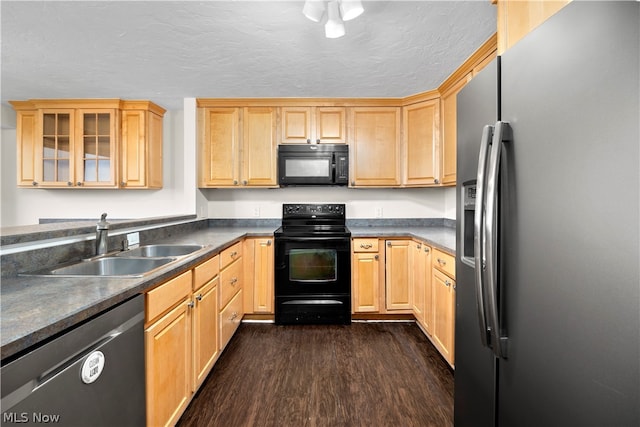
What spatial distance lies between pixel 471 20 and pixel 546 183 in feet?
5.28

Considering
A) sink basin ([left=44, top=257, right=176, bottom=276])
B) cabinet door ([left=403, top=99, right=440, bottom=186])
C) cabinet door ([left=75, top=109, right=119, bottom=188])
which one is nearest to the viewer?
sink basin ([left=44, top=257, right=176, bottom=276])

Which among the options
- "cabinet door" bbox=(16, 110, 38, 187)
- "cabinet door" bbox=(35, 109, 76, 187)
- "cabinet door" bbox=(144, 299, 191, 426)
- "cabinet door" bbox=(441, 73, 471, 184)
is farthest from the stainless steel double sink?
"cabinet door" bbox=(16, 110, 38, 187)

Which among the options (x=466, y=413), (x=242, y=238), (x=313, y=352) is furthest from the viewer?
(x=242, y=238)

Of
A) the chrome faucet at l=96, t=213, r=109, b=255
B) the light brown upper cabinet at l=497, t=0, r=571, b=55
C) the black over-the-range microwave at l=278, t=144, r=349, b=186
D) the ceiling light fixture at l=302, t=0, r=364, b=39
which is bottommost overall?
the chrome faucet at l=96, t=213, r=109, b=255

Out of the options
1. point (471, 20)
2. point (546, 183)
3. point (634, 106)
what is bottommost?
point (546, 183)

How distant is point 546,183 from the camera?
0.73 meters

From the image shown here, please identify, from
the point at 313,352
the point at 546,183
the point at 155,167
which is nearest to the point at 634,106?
the point at 546,183

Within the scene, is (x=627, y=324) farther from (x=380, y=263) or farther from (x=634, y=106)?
(x=380, y=263)

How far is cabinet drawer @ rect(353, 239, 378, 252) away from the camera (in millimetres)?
2859

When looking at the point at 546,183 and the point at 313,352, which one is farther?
the point at 313,352

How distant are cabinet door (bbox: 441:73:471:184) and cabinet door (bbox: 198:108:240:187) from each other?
6.90 feet

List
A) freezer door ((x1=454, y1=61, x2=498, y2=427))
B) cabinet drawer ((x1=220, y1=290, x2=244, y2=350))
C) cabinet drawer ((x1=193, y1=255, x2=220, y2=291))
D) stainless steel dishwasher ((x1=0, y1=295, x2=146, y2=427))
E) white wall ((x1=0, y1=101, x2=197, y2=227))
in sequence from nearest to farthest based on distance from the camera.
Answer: stainless steel dishwasher ((x1=0, y1=295, x2=146, y2=427)), freezer door ((x1=454, y1=61, x2=498, y2=427)), cabinet drawer ((x1=193, y1=255, x2=220, y2=291)), cabinet drawer ((x1=220, y1=290, x2=244, y2=350)), white wall ((x1=0, y1=101, x2=197, y2=227))

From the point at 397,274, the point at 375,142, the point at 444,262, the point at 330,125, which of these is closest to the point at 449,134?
the point at 375,142

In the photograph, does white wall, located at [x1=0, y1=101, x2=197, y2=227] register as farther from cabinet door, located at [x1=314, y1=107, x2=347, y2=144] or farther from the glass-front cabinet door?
cabinet door, located at [x1=314, y1=107, x2=347, y2=144]
